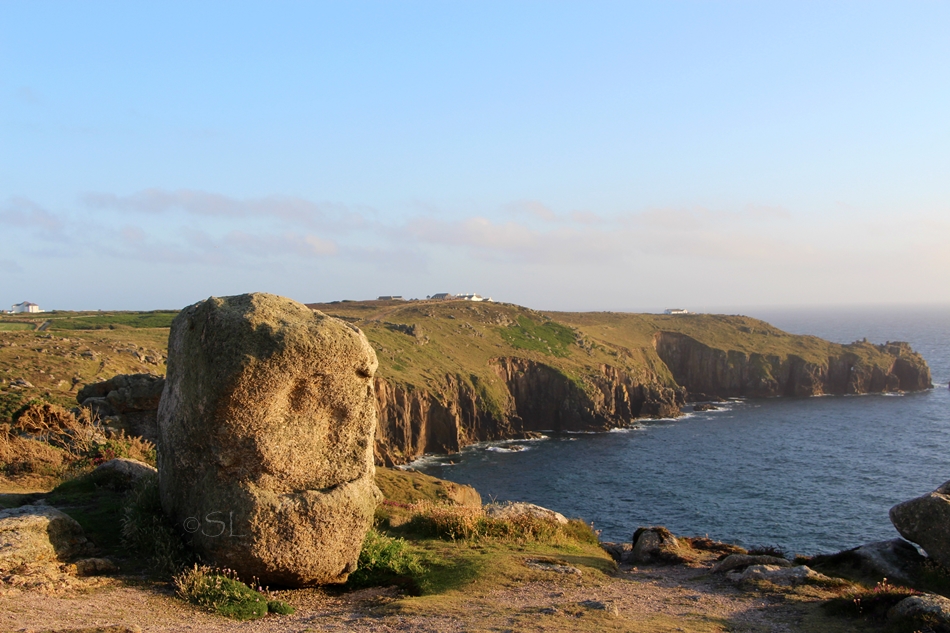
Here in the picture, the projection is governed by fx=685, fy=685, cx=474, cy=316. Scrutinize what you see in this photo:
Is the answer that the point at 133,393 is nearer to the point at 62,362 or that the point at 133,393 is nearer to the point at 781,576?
the point at 62,362

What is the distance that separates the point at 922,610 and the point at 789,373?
11963 cm

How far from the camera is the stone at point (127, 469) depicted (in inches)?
729

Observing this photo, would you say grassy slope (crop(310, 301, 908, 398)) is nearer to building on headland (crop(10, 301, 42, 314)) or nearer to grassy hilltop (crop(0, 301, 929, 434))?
grassy hilltop (crop(0, 301, 929, 434))

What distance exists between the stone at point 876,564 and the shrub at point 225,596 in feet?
53.4

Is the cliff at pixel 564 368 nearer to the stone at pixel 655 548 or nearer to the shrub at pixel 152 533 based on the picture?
the stone at pixel 655 548

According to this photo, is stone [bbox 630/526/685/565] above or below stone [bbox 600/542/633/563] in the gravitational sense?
above

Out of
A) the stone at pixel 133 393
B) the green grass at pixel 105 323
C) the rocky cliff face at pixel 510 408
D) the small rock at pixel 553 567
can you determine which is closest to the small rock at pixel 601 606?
the small rock at pixel 553 567

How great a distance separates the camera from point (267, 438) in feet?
44.9

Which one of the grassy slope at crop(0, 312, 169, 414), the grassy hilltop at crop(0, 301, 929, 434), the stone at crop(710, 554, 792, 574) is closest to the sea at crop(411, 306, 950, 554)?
the grassy hilltop at crop(0, 301, 929, 434)

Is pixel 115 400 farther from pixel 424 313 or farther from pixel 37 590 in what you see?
pixel 424 313

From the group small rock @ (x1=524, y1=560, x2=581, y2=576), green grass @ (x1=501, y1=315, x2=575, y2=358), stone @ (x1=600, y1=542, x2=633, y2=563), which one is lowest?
stone @ (x1=600, y1=542, x2=633, y2=563)

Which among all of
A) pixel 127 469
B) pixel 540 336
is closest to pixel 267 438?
pixel 127 469

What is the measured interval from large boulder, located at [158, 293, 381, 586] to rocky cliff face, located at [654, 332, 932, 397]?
117 meters

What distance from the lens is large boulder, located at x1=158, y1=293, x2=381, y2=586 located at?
13.3 m
